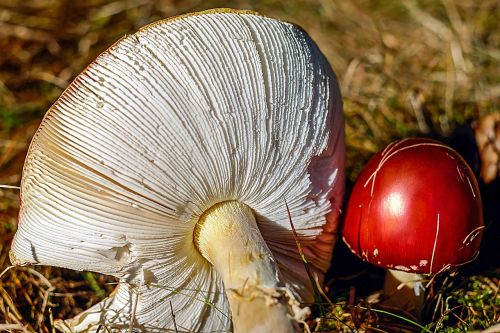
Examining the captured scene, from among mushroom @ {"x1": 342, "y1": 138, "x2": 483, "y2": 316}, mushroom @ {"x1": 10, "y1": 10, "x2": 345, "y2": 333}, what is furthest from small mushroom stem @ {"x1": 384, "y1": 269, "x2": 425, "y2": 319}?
mushroom @ {"x1": 10, "y1": 10, "x2": 345, "y2": 333}

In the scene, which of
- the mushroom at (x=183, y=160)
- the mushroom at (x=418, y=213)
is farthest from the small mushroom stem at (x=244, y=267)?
the mushroom at (x=418, y=213)

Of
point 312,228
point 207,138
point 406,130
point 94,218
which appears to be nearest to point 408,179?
point 312,228

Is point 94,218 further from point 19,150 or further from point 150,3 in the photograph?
point 150,3

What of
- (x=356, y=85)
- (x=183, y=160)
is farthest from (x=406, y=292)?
(x=356, y=85)

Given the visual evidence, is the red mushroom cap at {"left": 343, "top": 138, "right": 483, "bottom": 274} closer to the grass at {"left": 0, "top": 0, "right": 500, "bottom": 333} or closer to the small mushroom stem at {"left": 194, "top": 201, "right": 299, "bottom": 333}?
the grass at {"left": 0, "top": 0, "right": 500, "bottom": 333}

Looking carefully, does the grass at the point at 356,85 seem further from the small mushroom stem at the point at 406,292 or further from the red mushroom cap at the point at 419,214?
the red mushroom cap at the point at 419,214

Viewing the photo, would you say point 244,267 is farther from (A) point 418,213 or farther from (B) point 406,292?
(B) point 406,292
